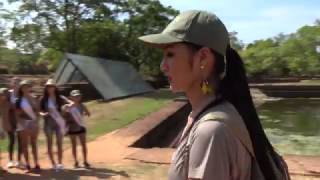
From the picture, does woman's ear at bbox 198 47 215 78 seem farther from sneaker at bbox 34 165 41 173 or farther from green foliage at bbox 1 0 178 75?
green foliage at bbox 1 0 178 75

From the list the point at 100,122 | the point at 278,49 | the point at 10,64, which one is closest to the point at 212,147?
the point at 100,122

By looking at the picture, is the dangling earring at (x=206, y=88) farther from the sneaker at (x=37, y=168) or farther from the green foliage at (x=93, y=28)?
the green foliage at (x=93, y=28)

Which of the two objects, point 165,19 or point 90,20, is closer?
point 90,20

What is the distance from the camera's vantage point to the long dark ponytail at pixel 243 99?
1662 millimetres

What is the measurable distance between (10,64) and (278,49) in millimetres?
24484

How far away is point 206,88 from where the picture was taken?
171 centimetres

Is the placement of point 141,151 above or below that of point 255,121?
below

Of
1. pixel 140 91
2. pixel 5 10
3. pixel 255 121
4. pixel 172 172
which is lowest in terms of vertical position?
pixel 140 91

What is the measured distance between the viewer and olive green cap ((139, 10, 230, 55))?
167 centimetres

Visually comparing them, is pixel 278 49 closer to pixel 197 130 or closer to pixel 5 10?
pixel 5 10

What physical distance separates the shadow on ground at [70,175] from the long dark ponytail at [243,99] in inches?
227

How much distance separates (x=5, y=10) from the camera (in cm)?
2722

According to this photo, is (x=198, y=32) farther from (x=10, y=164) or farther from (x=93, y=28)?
(x=93, y=28)

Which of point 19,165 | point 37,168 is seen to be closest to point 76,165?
point 37,168
